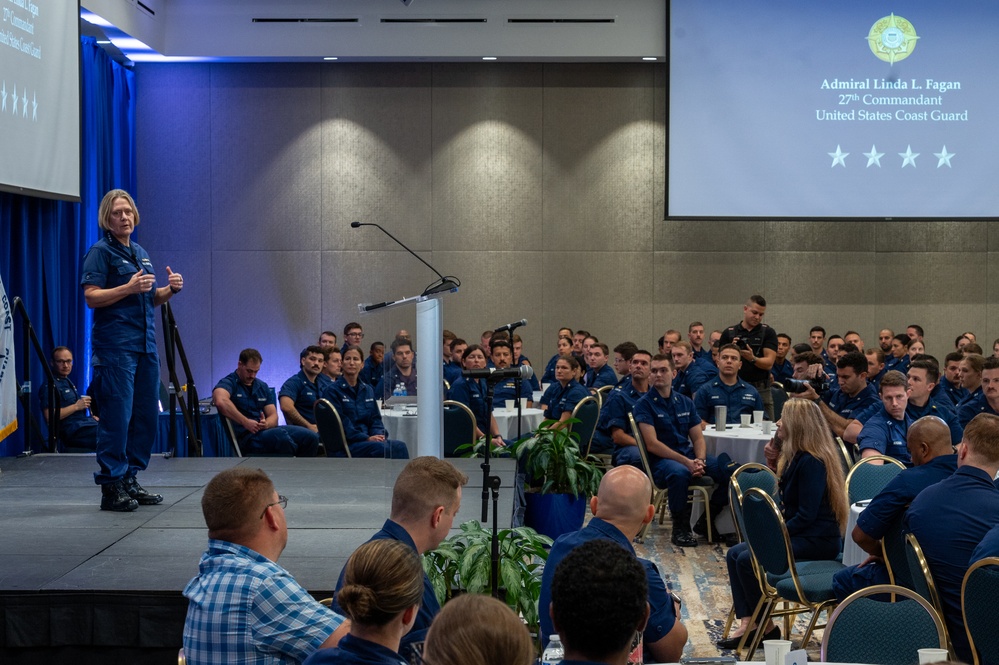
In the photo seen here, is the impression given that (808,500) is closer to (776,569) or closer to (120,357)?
(776,569)

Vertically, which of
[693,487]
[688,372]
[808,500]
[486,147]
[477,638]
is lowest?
[693,487]

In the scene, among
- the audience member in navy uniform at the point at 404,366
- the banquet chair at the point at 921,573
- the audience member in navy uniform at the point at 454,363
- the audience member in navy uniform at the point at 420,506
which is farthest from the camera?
the audience member in navy uniform at the point at 454,363

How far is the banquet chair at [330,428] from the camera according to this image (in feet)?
25.5

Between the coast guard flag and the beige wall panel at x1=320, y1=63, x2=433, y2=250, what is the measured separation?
4.99 meters

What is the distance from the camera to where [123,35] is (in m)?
11.0

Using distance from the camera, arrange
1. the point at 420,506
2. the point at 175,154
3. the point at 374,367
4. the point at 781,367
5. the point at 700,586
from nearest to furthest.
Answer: the point at 420,506 < the point at 700,586 < the point at 374,367 < the point at 781,367 < the point at 175,154

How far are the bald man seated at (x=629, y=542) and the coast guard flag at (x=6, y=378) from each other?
5.90 meters

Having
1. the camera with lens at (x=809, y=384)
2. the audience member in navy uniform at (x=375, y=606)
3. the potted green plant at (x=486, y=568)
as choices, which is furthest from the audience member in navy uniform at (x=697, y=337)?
the audience member in navy uniform at (x=375, y=606)

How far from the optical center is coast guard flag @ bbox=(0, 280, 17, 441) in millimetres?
7707

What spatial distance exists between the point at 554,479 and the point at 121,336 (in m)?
2.58

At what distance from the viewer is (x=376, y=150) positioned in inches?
497

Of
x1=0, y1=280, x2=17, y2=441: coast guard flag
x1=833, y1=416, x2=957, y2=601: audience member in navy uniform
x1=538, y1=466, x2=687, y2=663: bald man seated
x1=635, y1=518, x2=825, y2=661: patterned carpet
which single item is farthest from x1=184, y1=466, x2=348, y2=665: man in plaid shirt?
x1=0, y1=280, x2=17, y2=441: coast guard flag

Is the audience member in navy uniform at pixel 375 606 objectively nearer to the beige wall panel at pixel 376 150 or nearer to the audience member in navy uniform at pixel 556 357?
the audience member in navy uniform at pixel 556 357

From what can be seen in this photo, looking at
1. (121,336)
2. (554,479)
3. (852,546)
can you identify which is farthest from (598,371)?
(121,336)
